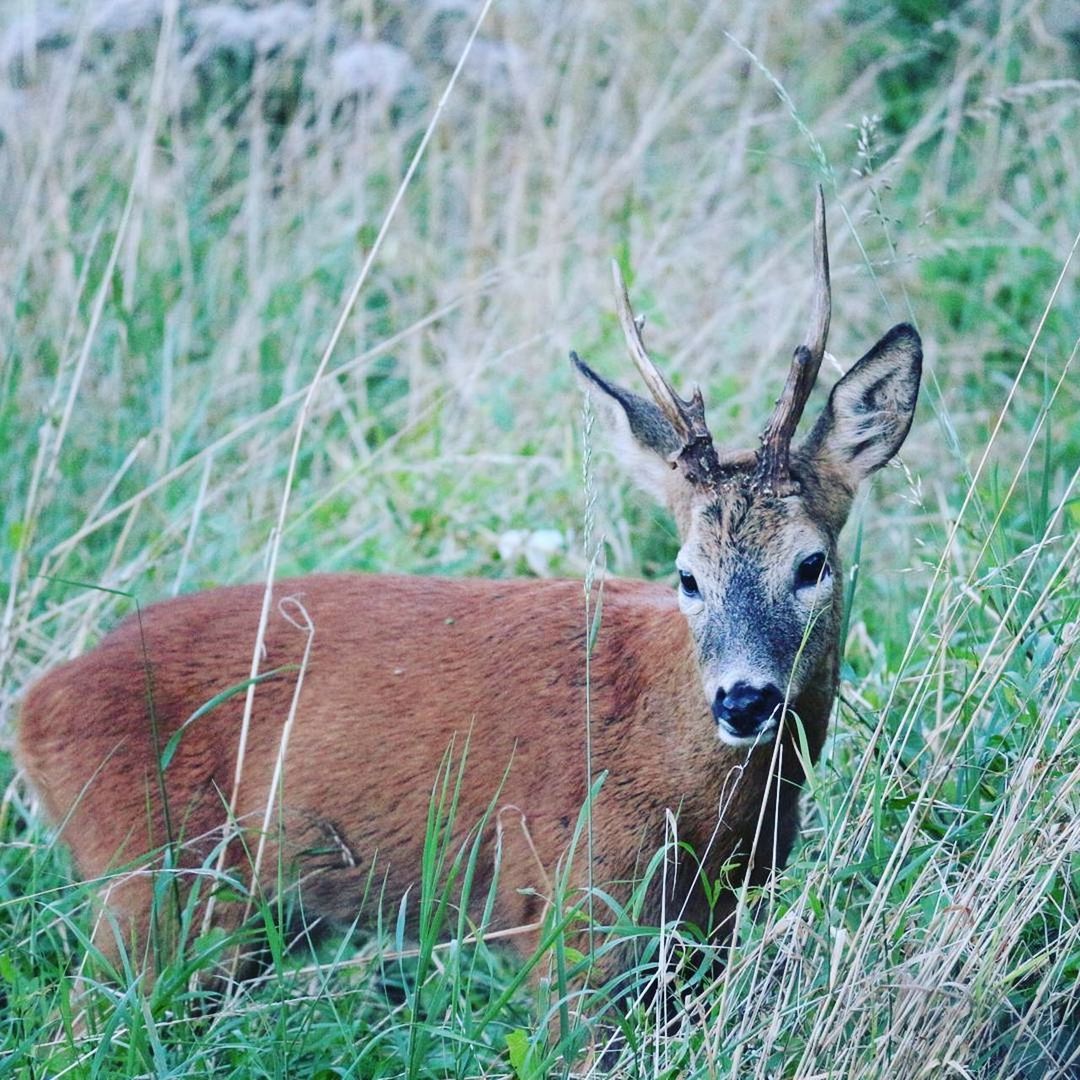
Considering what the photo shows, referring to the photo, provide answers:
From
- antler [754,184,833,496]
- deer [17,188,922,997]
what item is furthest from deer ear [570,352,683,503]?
antler [754,184,833,496]

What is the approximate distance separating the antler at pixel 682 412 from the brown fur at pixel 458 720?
7 centimetres

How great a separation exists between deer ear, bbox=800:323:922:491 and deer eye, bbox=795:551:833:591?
0.29 meters

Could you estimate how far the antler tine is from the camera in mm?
3695

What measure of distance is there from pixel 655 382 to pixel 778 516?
41 cm

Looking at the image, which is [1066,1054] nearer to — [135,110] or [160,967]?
[160,967]

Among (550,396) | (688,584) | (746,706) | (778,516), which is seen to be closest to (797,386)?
(778,516)

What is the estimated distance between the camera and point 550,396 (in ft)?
21.4

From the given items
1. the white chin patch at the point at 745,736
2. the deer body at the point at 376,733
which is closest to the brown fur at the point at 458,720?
the deer body at the point at 376,733

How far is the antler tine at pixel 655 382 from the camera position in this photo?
12.1 feet

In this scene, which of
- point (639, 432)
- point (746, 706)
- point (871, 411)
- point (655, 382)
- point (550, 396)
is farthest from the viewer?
point (550, 396)

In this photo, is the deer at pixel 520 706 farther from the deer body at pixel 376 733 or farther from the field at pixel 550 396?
the field at pixel 550 396

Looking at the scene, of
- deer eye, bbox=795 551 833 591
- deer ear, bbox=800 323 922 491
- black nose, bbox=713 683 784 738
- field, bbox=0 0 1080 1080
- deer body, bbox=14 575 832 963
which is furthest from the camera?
deer body, bbox=14 575 832 963

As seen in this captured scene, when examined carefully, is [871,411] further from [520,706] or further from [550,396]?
[550,396]

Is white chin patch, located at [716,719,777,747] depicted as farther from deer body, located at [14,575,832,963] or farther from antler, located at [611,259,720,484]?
antler, located at [611,259,720,484]
